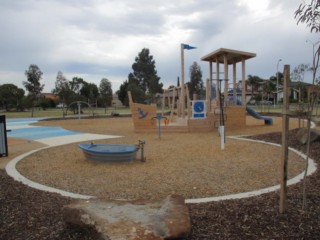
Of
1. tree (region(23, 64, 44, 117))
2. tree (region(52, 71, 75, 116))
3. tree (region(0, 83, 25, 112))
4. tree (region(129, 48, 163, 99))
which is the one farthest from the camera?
tree (region(129, 48, 163, 99))

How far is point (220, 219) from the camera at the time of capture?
11.6 ft

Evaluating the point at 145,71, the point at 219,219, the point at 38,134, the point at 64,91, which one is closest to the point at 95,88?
the point at 145,71

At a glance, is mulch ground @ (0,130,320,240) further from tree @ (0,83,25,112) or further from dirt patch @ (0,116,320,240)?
tree @ (0,83,25,112)

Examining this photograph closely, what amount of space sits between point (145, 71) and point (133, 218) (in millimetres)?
76822

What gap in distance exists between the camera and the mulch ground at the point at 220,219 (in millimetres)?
3215

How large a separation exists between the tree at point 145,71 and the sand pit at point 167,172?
68876 millimetres

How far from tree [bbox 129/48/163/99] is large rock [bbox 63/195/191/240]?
7364 cm

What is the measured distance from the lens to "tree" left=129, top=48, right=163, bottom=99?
78375 millimetres

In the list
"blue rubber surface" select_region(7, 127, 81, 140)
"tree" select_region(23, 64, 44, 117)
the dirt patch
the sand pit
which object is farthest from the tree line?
the dirt patch

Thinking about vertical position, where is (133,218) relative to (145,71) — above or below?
below

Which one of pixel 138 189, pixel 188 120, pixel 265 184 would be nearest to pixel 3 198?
pixel 138 189

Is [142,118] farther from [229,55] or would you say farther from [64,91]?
[64,91]

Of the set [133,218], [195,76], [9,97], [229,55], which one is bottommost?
[133,218]

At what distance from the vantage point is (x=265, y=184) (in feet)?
18.1
